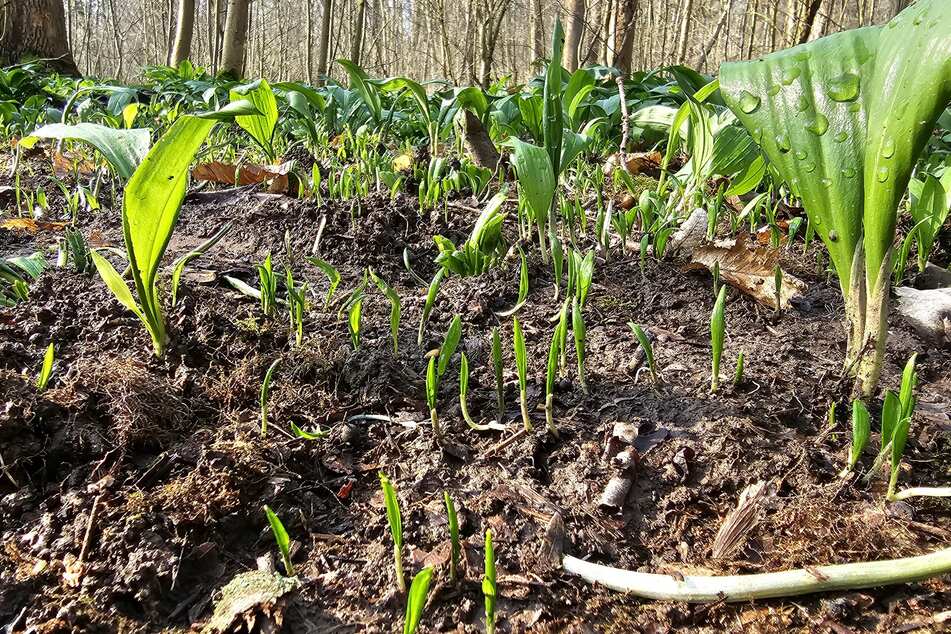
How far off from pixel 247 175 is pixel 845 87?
7.83 ft

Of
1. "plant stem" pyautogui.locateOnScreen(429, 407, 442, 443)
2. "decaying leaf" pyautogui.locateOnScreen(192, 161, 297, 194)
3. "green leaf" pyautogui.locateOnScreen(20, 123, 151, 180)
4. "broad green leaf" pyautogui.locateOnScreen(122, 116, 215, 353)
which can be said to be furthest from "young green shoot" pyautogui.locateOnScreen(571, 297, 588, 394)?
"decaying leaf" pyautogui.locateOnScreen(192, 161, 297, 194)

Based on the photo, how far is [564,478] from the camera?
969 mm

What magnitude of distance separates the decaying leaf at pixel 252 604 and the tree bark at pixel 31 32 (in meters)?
9.05

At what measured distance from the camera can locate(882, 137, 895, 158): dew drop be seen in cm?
86

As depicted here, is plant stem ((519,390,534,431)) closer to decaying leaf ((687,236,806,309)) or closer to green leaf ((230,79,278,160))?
decaying leaf ((687,236,806,309))

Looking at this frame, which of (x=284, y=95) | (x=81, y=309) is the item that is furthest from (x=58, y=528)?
(x=284, y=95)

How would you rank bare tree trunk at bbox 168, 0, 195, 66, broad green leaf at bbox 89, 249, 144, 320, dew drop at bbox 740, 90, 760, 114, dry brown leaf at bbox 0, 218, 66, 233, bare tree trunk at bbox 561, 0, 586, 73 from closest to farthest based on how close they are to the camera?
dew drop at bbox 740, 90, 760, 114 → broad green leaf at bbox 89, 249, 144, 320 → dry brown leaf at bbox 0, 218, 66, 233 → bare tree trunk at bbox 561, 0, 586, 73 → bare tree trunk at bbox 168, 0, 195, 66

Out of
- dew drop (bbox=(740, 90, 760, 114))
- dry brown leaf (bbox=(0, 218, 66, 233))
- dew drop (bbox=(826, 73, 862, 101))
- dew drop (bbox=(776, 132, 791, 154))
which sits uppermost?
dew drop (bbox=(826, 73, 862, 101))

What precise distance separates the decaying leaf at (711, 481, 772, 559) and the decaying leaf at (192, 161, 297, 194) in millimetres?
2144

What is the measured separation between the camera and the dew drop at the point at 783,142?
98cm

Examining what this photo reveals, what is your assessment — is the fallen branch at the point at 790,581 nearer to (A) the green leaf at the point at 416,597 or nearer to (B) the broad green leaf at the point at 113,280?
(A) the green leaf at the point at 416,597

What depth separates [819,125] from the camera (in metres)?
0.95

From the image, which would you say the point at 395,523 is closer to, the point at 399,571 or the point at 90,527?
the point at 399,571

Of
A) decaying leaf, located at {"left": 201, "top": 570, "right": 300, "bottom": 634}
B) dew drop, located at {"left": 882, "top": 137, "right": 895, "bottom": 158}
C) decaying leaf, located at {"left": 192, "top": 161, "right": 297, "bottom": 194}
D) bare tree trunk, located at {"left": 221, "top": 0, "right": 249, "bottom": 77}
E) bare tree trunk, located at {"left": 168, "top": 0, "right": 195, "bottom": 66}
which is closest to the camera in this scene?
decaying leaf, located at {"left": 201, "top": 570, "right": 300, "bottom": 634}
